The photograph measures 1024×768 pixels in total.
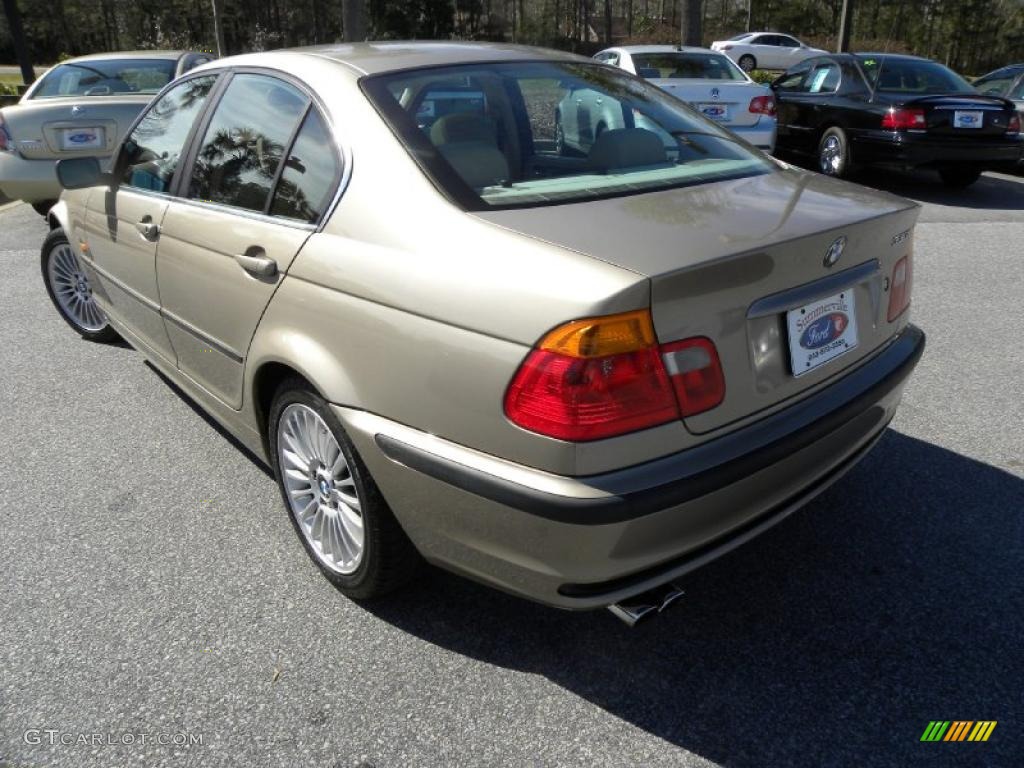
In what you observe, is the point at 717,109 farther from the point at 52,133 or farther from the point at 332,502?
the point at 332,502

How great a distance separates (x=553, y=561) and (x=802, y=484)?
2.53 ft

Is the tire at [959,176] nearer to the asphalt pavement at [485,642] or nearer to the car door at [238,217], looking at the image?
the asphalt pavement at [485,642]

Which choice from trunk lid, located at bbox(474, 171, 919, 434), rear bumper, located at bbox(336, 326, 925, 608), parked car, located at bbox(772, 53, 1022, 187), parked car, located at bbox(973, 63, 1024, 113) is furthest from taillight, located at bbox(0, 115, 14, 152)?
parked car, located at bbox(973, 63, 1024, 113)

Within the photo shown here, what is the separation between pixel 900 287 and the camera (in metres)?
2.56

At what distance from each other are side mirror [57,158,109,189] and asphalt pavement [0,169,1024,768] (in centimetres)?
124

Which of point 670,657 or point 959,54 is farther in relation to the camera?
point 959,54

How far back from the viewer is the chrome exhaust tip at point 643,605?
1.99 m

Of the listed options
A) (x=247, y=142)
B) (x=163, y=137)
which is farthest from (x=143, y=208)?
(x=247, y=142)

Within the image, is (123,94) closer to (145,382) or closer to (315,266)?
(145,382)

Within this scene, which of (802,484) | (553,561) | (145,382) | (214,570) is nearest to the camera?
(553,561)

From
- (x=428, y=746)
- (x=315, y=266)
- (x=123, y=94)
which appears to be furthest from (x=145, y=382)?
(x=123, y=94)

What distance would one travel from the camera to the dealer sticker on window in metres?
2.07

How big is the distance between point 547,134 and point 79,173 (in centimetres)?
216

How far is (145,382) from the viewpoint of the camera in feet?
14.2
